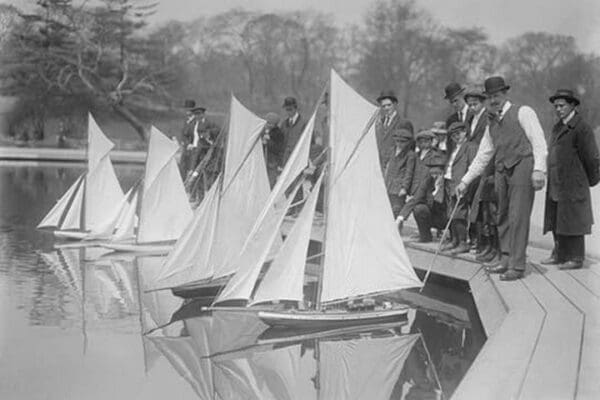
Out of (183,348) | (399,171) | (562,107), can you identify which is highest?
(562,107)

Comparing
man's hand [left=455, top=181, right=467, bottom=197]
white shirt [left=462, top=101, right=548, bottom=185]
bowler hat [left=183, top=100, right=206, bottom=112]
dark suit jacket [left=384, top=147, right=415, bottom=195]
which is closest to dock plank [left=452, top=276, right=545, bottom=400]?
white shirt [left=462, top=101, right=548, bottom=185]

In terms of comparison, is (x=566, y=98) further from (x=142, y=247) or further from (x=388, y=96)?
(x=142, y=247)

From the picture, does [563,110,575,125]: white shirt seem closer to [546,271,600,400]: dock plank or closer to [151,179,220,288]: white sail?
[546,271,600,400]: dock plank

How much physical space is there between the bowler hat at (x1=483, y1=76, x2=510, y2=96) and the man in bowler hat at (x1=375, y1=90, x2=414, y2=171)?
517 millimetres

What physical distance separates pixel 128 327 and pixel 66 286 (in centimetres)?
132

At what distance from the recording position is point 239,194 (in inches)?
294

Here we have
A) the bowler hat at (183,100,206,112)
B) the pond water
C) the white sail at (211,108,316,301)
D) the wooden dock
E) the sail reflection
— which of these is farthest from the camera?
the wooden dock

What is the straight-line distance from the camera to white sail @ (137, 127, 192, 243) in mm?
8320

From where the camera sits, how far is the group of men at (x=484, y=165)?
19.2 feet

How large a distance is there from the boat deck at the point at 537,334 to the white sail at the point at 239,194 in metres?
1.48

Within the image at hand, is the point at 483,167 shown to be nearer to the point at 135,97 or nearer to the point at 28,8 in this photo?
the point at 135,97

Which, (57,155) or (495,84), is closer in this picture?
(495,84)

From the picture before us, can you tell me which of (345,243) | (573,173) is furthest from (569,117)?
(345,243)

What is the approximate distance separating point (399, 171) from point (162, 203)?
2.33 meters
